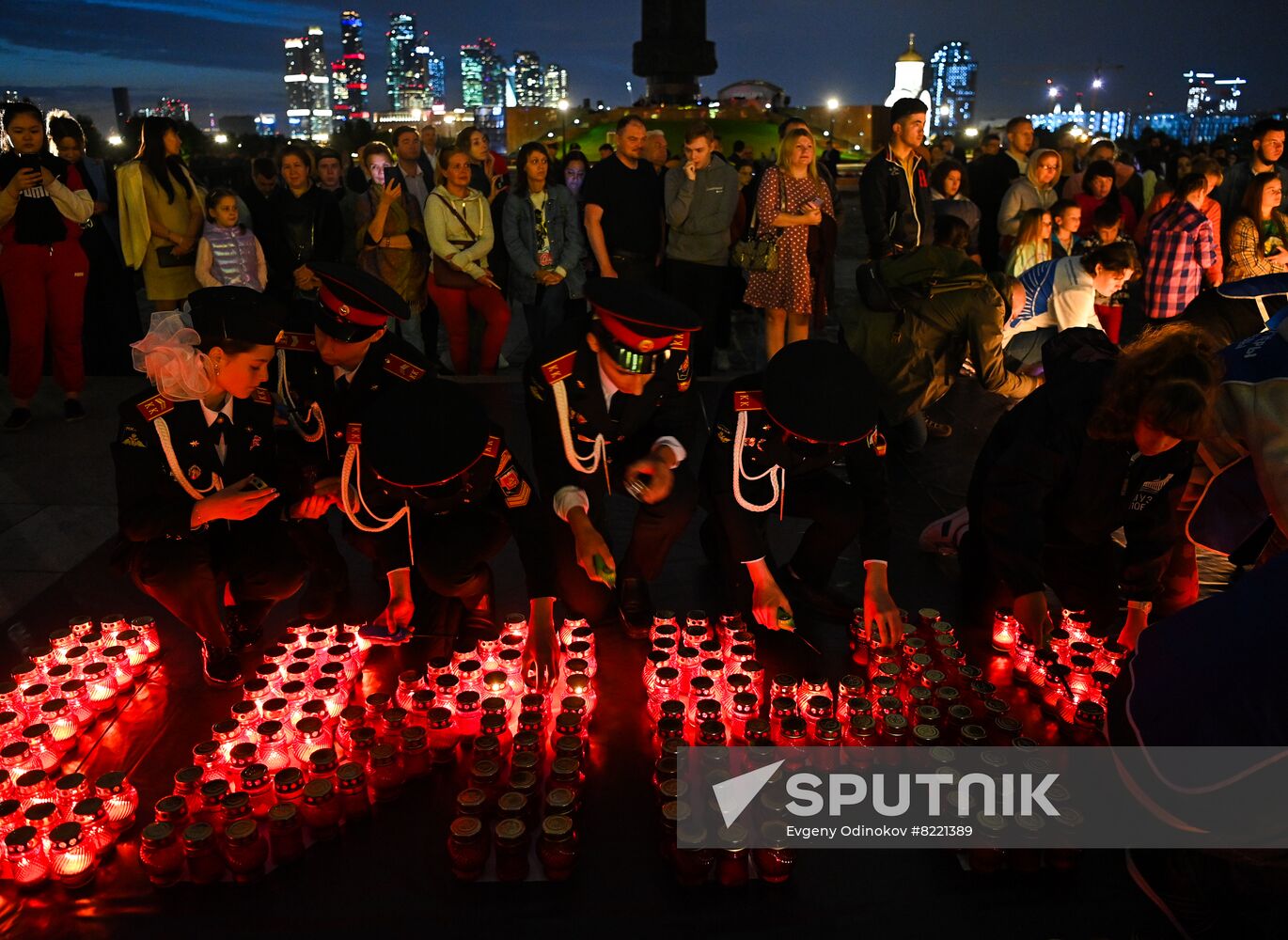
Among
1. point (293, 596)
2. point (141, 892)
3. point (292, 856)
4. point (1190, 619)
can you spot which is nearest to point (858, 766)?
point (1190, 619)

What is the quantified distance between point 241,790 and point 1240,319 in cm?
423

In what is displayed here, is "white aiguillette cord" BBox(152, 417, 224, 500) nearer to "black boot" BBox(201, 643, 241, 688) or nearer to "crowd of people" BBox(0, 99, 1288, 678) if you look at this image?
"crowd of people" BBox(0, 99, 1288, 678)

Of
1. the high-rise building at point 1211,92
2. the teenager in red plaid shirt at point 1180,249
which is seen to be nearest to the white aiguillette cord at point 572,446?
the teenager in red plaid shirt at point 1180,249

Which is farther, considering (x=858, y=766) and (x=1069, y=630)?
(x=1069, y=630)

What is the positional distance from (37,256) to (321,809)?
4738 millimetres

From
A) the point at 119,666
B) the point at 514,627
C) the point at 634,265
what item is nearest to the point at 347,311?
the point at 514,627

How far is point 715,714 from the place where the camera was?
2586mm

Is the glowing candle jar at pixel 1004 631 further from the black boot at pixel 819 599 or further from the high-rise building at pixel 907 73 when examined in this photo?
the high-rise building at pixel 907 73

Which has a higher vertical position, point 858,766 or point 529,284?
point 529,284

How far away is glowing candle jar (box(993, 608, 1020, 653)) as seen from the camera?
10.4 feet

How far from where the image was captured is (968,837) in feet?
7.41

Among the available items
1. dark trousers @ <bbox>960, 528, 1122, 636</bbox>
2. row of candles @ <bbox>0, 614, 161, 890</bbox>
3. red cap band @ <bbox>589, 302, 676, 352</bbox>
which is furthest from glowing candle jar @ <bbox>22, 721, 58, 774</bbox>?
dark trousers @ <bbox>960, 528, 1122, 636</bbox>

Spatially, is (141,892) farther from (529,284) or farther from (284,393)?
(529,284)

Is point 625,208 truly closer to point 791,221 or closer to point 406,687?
point 791,221
